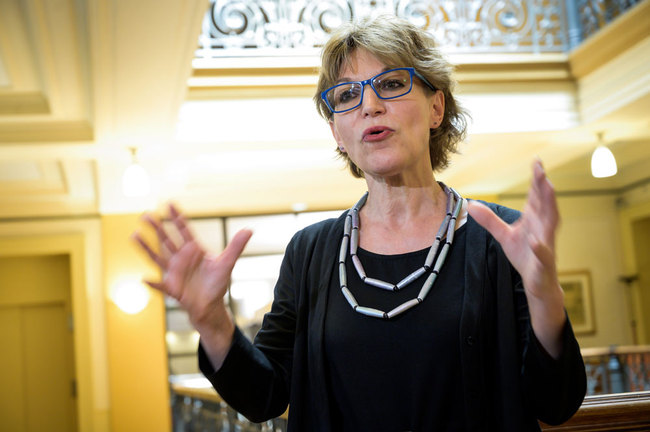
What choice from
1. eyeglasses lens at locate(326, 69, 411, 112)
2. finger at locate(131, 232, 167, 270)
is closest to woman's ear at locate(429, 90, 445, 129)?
eyeglasses lens at locate(326, 69, 411, 112)

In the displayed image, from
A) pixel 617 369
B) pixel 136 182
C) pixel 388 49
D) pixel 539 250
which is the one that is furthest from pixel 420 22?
pixel 539 250

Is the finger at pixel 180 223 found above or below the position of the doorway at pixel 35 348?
above

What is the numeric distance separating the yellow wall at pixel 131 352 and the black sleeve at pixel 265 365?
26.4 ft

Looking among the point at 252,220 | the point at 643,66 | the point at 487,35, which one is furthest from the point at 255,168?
the point at 643,66

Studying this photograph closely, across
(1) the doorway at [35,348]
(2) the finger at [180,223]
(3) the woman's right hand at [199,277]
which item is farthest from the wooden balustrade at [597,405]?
(1) the doorway at [35,348]

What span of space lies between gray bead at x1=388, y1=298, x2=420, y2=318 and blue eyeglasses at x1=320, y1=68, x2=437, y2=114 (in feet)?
1.38

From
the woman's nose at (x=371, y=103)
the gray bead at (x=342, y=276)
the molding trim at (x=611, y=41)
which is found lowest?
the gray bead at (x=342, y=276)

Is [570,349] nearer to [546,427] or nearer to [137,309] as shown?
[546,427]

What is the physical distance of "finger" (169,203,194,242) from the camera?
4.22 ft

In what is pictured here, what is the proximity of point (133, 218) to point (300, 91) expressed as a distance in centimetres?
338

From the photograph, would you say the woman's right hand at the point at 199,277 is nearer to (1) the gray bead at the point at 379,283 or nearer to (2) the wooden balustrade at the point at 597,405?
(1) the gray bead at the point at 379,283

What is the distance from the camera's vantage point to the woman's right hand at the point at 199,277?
4.35ft

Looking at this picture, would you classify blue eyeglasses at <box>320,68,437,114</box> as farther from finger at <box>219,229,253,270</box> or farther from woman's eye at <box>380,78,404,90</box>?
finger at <box>219,229,253,270</box>

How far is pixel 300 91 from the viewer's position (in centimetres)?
723
